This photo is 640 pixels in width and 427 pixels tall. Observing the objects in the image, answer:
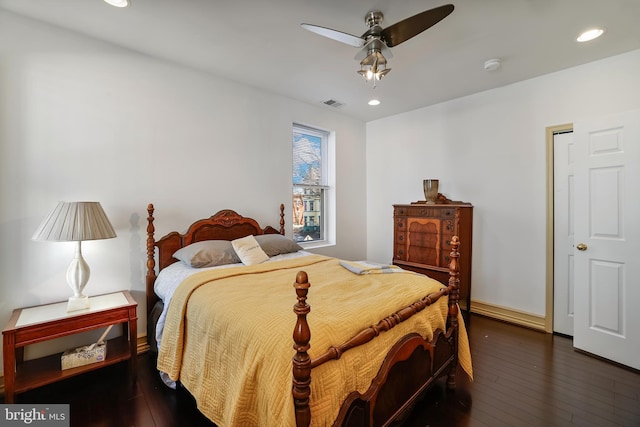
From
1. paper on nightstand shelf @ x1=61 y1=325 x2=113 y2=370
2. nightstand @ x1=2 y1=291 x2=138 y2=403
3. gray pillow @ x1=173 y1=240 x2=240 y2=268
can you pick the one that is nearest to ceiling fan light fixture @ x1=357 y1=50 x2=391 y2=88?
gray pillow @ x1=173 y1=240 x2=240 y2=268

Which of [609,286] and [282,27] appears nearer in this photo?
[282,27]

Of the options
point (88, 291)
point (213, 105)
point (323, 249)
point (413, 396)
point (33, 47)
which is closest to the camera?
point (413, 396)

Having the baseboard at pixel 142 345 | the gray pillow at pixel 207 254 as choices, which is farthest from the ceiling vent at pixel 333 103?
the baseboard at pixel 142 345

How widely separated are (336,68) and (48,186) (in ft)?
8.87

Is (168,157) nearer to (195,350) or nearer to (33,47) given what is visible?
(33,47)

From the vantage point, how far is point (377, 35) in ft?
6.38

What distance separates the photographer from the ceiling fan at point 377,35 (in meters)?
1.73

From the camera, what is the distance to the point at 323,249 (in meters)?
4.21

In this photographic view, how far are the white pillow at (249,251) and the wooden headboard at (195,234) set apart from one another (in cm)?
34

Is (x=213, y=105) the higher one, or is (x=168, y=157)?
(x=213, y=105)

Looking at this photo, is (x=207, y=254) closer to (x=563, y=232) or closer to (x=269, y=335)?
(x=269, y=335)

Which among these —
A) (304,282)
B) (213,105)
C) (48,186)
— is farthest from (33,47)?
(304,282)

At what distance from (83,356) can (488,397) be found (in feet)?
9.46

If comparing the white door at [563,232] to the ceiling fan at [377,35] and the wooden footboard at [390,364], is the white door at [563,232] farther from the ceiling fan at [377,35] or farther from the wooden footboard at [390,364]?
the ceiling fan at [377,35]
